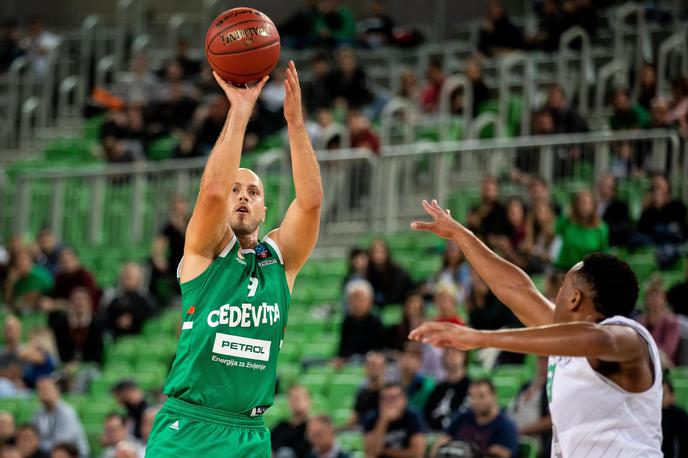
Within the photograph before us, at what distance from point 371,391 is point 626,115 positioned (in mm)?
4918

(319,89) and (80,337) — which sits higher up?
(319,89)

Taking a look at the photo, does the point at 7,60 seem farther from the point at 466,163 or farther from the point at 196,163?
the point at 466,163

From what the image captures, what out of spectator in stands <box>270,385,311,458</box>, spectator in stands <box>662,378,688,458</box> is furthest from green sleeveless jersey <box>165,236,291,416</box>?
spectator in stands <box>270,385,311,458</box>

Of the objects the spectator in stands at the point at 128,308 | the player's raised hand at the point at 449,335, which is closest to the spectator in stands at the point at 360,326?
the spectator in stands at the point at 128,308

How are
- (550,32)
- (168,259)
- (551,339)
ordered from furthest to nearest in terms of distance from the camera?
(550,32) → (168,259) → (551,339)

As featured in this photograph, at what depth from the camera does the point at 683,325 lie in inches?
427

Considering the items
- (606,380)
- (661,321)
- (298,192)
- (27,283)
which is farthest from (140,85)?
(606,380)

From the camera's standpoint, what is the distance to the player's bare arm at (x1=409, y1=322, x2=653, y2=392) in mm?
5188

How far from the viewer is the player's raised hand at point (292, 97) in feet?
20.7

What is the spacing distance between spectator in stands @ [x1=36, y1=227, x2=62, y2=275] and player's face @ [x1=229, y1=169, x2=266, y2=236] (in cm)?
958

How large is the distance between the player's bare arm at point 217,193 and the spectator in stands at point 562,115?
29.0ft

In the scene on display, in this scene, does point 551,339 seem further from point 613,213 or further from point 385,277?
point 385,277

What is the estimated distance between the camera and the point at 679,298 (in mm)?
11273

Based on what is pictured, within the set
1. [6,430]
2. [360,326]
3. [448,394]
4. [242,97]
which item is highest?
[242,97]
